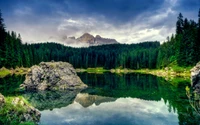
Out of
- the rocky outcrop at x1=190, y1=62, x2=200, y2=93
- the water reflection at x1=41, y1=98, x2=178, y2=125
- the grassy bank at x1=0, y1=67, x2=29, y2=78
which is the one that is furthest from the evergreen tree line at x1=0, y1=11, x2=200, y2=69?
the water reflection at x1=41, y1=98, x2=178, y2=125

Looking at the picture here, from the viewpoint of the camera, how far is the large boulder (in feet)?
192

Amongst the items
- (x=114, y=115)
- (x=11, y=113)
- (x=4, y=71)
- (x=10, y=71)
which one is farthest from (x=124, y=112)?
(x=10, y=71)

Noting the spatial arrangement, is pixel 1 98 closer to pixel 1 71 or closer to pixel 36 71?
A: pixel 36 71

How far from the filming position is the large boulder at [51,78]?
58375 mm

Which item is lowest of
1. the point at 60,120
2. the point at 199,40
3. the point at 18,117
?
the point at 60,120

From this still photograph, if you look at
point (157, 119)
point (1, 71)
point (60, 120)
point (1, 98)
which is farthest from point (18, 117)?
point (1, 71)

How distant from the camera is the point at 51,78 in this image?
197ft

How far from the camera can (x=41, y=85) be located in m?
58.1

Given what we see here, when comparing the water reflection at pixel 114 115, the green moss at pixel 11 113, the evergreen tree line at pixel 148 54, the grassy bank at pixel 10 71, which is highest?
the evergreen tree line at pixel 148 54

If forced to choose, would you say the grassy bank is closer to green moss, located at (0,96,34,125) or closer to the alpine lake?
the alpine lake

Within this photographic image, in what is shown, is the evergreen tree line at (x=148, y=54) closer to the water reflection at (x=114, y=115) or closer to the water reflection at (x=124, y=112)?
the water reflection at (x=124, y=112)

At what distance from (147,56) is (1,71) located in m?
106

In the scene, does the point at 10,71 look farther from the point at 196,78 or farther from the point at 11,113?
the point at 11,113

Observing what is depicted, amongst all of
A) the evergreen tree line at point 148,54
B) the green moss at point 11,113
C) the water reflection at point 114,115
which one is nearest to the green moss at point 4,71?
the evergreen tree line at point 148,54
